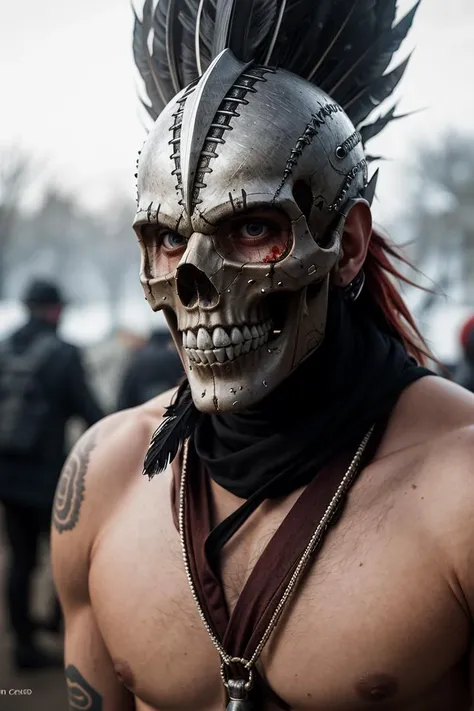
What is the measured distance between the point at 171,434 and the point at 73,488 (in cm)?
37

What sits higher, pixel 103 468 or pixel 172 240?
pixel 172 240

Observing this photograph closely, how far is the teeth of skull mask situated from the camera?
59.4 inches

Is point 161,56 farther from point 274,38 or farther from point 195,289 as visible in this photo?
point 195,289

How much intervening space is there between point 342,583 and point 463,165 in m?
7.45

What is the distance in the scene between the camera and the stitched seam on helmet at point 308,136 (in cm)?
154

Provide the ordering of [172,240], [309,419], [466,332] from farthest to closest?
[466,332] < [309,419] < [172,240]

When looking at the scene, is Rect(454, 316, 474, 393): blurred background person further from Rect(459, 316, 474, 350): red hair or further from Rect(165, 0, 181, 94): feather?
Rect(165, 0, 181, 94): feather

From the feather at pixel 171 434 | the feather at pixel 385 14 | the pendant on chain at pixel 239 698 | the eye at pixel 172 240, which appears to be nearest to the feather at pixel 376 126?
the feather at pixel 385 14

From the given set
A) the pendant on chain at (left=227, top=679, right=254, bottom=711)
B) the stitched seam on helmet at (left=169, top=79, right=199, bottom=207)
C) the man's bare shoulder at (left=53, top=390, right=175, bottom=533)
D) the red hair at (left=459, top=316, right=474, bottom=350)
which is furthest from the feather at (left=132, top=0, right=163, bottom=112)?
the red hair at (left=459, top=316, right=474, bottom=350)

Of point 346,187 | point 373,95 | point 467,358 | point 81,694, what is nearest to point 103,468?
point 81,694

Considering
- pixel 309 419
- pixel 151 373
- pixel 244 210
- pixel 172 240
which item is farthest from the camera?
pixel 151 373

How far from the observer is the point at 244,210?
150cm

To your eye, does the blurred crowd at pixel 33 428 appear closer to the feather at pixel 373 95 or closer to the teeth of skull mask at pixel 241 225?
the feather at pixel 373 95

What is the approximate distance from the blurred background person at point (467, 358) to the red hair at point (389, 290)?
181cm
